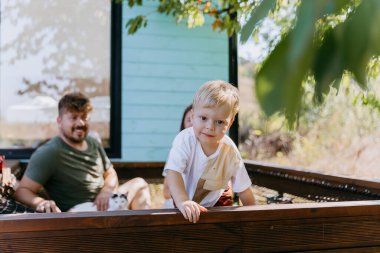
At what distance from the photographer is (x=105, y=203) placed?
230 cm

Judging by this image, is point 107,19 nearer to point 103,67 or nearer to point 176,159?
point 103,67

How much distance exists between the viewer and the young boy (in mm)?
1578

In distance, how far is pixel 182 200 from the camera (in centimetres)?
141

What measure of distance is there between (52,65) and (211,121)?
2.85 metres

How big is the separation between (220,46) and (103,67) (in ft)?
3.85

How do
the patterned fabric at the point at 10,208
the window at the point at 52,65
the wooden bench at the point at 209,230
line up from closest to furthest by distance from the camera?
the wooden bench at the point at 209,230 < the patterned fabric at the point at 10,208 < the window at the point at 52,65

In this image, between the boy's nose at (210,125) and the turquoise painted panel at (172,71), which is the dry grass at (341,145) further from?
the boy's nose at (210,125)

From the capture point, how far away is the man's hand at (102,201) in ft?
7.49

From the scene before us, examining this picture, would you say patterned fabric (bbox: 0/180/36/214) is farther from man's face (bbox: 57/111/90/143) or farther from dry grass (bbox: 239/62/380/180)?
dry grass (bbox: 239/62/380/180)

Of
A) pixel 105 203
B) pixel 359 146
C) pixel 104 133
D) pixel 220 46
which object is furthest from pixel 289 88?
pixel 359 146

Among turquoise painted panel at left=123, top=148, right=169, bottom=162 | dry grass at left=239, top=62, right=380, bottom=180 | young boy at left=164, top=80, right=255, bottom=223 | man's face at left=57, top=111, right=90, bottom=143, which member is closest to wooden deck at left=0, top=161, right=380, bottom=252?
young boy at left=164, top=80, right=255, bottom=223

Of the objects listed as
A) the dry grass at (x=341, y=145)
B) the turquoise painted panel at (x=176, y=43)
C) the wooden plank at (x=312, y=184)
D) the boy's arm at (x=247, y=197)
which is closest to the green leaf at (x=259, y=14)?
the boy's arm at (x=247, y=197)

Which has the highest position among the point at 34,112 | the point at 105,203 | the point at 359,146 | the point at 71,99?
the point at 71,99

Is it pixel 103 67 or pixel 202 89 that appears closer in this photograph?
pixel 202 89
